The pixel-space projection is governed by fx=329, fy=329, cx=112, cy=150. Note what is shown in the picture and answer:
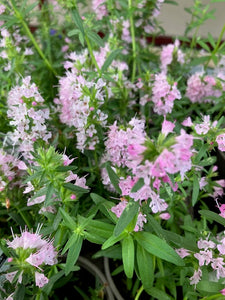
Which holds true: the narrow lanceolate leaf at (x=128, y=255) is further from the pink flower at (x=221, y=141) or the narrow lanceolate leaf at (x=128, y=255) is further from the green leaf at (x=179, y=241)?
the pink flower at (x=221, y=141)

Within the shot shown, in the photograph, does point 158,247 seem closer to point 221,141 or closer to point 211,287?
point 211,287

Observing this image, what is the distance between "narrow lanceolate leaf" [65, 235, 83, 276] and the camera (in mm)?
547

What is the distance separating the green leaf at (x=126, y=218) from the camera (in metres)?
0.47

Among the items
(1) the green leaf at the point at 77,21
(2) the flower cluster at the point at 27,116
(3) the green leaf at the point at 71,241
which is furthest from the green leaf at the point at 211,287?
(1) the green leaf at the point at 77,21

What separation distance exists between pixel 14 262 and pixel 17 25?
0.67 m

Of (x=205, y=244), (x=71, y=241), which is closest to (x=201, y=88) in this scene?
(x=205, y=244)

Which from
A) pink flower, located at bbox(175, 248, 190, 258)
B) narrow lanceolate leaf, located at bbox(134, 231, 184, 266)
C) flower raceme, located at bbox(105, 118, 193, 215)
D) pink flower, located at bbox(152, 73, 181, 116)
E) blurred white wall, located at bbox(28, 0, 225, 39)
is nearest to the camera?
flower raceme, located at bbox(105, 118, 193, 215)

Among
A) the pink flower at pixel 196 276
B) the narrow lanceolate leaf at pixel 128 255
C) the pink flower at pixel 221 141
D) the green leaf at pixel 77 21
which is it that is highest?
the green leaf at pixel 77 21

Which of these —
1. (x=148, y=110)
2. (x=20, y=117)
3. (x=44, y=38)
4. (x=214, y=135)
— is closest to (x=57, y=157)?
(x=20, y=117)

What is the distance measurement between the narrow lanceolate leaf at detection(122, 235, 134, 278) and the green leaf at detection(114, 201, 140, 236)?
0.09 m

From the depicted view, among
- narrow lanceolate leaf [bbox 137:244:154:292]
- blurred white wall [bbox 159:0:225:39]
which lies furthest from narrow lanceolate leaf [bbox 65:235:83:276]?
blurred white wall [bbox 159:0:225:39]

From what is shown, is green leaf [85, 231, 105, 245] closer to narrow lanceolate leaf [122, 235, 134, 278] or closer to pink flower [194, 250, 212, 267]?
narrow lanceolate leaf [122, 235, 134, 278]

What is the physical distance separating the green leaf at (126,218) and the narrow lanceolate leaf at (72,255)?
12 centimetres

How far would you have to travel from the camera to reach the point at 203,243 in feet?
2.01
